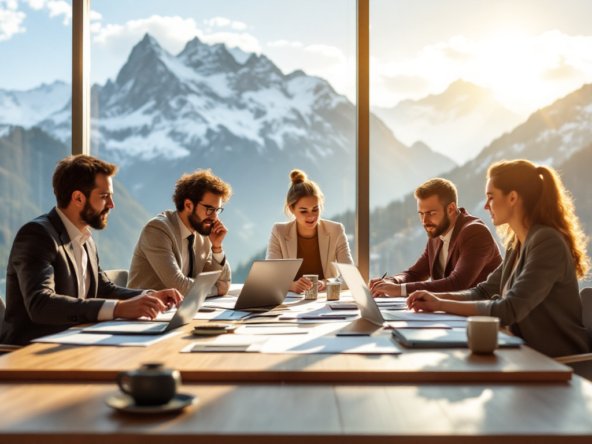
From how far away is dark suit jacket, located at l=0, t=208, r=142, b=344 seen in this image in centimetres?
266

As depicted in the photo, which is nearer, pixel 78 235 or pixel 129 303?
pixel 129 303

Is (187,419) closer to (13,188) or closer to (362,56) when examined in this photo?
(362,56)

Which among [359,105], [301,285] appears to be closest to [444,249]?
[301,285]

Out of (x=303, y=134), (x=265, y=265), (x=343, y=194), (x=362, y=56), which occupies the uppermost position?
(x=362, y=56)

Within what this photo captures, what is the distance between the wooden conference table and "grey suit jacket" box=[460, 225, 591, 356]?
63 centimetres

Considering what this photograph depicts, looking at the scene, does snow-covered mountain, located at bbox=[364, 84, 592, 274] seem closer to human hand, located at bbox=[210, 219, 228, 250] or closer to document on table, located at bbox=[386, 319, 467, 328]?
human hand, located at bbox=[210, 219, 228, 250]

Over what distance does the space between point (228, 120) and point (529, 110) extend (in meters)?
2.21

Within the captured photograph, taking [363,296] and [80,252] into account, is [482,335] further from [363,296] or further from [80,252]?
[80,252]

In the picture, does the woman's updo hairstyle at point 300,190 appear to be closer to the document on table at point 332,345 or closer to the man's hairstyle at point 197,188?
the man's hairstyle at point 197,188

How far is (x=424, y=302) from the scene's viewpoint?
282 cm

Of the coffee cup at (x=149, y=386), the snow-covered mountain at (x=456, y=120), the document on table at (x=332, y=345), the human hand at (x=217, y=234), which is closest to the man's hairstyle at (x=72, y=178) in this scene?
the human hand at (x=217, y=234)

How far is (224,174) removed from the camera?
5.38 meters

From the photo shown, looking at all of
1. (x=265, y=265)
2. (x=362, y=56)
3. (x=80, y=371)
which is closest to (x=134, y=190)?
(x=362, y=56)

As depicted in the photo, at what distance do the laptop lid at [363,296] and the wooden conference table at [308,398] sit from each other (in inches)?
20.4
